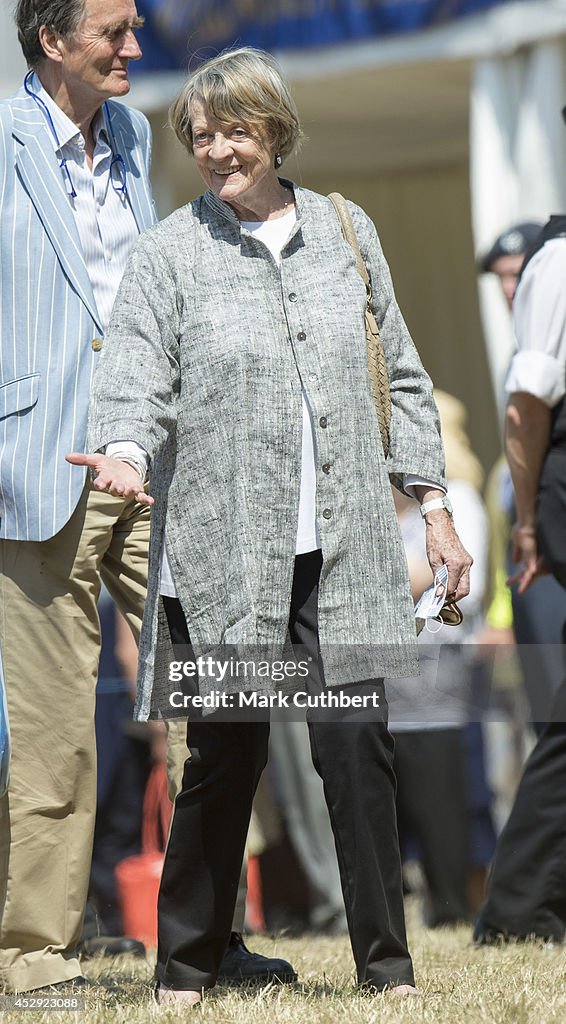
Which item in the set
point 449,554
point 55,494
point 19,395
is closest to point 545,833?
point 449,554

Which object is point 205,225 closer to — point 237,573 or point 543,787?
point 237,573

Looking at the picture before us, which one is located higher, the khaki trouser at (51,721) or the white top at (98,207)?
the white top at (98,207)

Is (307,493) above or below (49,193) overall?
below

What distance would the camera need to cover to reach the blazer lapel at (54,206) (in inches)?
136

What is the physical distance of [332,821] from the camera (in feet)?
10.1

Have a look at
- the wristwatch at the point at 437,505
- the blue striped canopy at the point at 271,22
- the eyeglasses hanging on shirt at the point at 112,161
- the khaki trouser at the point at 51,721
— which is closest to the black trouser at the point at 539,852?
the wristwatch at the point at 437,505

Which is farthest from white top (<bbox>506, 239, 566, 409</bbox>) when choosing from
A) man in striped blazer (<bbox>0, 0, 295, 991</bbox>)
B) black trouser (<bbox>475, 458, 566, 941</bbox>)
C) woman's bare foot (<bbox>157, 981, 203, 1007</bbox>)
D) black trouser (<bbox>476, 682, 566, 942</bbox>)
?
woman's bare foot (<bbox>157, 981, 203, 1007</bbox>)

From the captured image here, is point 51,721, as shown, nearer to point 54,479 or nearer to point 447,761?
point 54,479

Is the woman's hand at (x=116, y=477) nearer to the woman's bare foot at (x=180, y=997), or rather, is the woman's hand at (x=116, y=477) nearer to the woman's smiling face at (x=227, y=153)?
the woman's smiling face at (x=227, y=153)

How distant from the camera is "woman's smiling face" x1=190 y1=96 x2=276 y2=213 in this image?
3115 mm

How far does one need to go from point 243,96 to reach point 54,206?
1.95ft

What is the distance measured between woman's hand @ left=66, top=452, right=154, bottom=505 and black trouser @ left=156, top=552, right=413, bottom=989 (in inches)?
17.3

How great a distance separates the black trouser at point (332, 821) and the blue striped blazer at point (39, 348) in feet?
1.76

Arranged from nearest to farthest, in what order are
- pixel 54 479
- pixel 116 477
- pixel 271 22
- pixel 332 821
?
pixel 116 477
pixel 332 821
pixel 54 479
pixel 271 22
